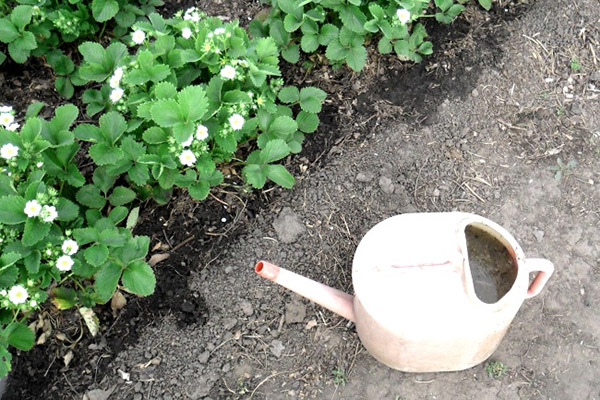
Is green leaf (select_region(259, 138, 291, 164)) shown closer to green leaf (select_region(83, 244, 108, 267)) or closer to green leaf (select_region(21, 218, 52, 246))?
green leaf (select_region(83, 244, 108, 267))

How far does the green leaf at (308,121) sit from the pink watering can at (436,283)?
0.66 metres

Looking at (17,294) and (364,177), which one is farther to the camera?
(364,177)

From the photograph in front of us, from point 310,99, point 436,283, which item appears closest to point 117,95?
point 310,99

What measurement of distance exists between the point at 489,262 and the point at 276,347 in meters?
0.87

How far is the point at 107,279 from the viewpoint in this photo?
201cm

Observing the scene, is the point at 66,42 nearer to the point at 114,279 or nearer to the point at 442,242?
the point at 114,279

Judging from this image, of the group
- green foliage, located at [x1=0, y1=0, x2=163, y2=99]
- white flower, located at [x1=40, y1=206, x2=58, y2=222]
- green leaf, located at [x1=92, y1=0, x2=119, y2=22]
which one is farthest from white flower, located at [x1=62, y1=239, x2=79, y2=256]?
green leaf, located at [x1=92, y1=0, x2=119, y2=22]

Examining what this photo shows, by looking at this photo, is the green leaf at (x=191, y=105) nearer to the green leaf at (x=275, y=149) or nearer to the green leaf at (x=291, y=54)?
the green leaf at (x=275, y=149)

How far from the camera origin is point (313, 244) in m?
2.46

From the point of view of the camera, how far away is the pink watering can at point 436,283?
5.77ft

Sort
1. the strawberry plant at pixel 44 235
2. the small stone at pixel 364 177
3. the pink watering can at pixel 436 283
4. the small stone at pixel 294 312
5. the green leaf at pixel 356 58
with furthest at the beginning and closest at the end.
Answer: the small stone at pixel 364 177, the green leaf at pixel 356 58, the small stone at pixel 294 312, the strawberry plant at pixel 44 235, the pink watering can at pixel 436 283

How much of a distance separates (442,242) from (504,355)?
2.46ft

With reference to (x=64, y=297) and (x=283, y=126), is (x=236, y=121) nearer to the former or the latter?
(x=283, y=126)

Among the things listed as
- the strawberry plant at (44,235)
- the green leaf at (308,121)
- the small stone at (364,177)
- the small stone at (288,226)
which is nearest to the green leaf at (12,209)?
the strawberry plant at (44,235)
